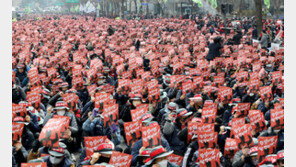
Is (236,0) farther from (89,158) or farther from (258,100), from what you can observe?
(89,158)

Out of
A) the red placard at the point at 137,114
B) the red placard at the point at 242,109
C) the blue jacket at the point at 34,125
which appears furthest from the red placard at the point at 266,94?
the blue jacket at the point at 34,125

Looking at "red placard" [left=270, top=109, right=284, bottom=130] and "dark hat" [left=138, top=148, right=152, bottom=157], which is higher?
"red placard" [left=270, top=109, right=284, bottom=130]

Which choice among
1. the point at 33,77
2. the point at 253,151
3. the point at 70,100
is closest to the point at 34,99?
the point at 70,100

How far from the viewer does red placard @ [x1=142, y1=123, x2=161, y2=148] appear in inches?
212

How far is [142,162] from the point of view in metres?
5.70

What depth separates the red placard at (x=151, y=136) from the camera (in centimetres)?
538

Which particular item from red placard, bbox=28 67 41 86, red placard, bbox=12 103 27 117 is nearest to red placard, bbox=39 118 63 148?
red placard, bbox=12 103 27 117

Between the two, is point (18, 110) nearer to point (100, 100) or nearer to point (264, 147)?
point (100, 100)

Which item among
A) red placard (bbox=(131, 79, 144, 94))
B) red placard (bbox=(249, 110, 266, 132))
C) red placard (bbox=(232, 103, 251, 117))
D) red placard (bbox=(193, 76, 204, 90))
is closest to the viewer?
red placard (bbox=(249, 110, 266, 132))

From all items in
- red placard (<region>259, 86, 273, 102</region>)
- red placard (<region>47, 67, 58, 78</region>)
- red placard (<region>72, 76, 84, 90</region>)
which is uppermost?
red placard (<region>47, 67, 58, 78</region>)

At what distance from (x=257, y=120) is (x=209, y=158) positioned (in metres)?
1.95

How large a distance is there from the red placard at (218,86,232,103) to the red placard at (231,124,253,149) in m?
2.87

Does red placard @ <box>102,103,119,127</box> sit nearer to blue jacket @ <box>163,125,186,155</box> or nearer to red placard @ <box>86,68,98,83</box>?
blue jacket @ <box>163,125,186,155</box>

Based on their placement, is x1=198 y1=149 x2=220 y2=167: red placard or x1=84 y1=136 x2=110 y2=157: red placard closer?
x1=198 y1=149 x2=220 y2=167: red placard
